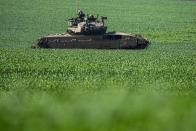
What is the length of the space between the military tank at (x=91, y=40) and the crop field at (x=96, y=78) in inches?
88.3

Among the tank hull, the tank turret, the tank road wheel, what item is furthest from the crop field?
the tank turret

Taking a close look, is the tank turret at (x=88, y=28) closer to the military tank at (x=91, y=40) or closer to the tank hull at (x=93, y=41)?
the military tank at (x=91, y=40)

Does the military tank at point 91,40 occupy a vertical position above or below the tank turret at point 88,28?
below

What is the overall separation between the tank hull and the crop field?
2.22m

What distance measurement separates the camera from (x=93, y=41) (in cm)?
2894

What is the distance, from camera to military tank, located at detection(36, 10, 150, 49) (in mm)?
28470

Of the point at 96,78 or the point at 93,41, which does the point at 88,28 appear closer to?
the point at 93,41

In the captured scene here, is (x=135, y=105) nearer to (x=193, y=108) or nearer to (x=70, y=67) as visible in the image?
(x=193, y=108)

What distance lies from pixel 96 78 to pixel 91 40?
1482 centimetres

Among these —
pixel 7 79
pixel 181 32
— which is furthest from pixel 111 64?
pixel 181 32

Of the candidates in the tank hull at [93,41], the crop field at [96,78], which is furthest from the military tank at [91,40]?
the crop field at [96,78]

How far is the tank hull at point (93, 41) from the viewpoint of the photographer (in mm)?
28453

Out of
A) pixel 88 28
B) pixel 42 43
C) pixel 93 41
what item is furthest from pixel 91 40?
pixel 42 43

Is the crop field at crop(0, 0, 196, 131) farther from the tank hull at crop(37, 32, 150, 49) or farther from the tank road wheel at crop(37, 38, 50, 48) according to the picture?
the tank road wheel at crop(37, 38, 50, 48)
